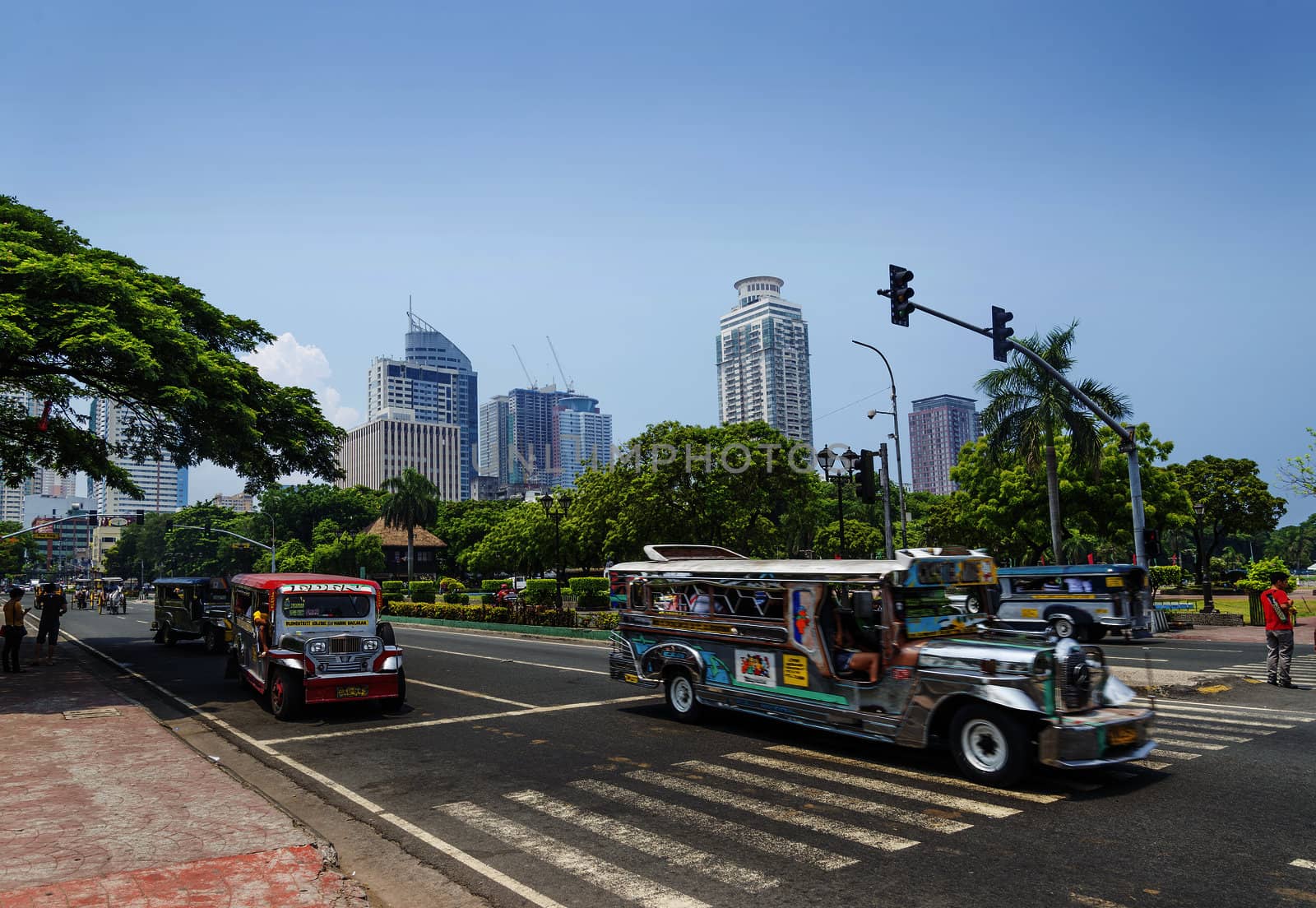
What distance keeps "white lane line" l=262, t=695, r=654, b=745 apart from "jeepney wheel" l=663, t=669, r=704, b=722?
188 centimetres

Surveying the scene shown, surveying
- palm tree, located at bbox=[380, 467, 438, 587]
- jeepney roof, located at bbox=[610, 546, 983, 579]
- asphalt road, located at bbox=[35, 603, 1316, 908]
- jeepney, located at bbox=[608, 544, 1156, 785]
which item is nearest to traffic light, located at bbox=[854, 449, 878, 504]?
asphalt road, located at bbox=[35, 603, 1316, 908]

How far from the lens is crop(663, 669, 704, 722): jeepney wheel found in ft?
41.9

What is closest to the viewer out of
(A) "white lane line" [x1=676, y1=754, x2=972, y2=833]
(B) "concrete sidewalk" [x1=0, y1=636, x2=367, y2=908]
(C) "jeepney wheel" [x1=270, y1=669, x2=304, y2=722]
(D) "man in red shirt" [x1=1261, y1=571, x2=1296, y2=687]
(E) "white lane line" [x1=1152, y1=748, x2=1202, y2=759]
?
(B) "concrete sidewalk" [x1=0, y1=636, x2=367, y2=908]

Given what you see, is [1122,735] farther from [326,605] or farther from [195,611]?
[195,611]

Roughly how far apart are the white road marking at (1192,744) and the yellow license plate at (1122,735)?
94.5 inches

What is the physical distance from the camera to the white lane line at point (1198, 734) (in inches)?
431

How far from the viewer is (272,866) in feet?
21.9

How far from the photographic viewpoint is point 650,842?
7.26 meters

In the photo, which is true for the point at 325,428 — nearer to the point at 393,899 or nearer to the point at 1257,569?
the point at 393,899

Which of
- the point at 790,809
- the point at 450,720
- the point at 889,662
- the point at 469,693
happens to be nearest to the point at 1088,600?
the point at 469,693

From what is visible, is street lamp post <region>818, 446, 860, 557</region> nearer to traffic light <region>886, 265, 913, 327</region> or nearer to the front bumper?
traffic light <region>886, 265, 913, 327</region>

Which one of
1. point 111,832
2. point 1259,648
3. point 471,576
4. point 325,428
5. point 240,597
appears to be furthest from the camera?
point 471,576

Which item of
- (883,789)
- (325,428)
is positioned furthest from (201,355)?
(883,789)

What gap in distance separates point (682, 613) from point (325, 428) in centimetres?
1982
